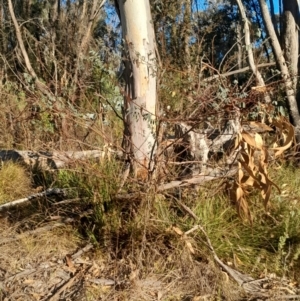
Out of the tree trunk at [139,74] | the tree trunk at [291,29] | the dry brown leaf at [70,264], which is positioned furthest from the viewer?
the tree trunk at [291,29]

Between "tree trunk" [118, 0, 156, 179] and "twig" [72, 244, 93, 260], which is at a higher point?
"tree trunk" [118, 0, 156, 179]

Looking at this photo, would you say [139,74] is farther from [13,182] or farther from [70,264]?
[13,182]

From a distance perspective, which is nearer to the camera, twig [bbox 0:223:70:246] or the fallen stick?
twig [bbox 0:223:70:246]

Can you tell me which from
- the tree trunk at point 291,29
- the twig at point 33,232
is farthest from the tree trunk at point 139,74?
the tree trunk at point 291,29

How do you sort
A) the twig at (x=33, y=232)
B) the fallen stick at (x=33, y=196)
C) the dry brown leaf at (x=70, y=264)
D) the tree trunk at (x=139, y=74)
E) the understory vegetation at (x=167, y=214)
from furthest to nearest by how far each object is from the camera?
the fallen stick at (x=33, y=196) < the tree trunk at (x=139, y=74) < the twig at (x=33, y=232) < the dry brown leaf at (x=70, y=264) < the understory vegetation at (x=167, y=214)

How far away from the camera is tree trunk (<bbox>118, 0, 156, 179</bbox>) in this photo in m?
3.59

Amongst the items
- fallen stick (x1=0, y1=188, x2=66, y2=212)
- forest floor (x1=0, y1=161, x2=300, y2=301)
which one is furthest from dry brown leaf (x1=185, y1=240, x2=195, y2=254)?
fallen stick (x1=0, y1=188, x2=66, y2=212)

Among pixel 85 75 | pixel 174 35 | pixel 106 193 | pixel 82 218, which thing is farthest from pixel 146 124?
pixel 174 35

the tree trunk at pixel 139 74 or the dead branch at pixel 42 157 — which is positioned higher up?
the tree trunk at pixel 139 74

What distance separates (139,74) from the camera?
3.64 metres

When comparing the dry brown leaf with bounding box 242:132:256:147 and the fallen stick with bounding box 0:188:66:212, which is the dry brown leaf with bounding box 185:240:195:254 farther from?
the fallen stick with bounding box 0:188:66:212

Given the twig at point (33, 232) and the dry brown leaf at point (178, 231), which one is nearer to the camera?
the dry brown leaf at point (178, 231)

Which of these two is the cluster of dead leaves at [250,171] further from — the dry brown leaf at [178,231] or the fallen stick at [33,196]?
the fallen stick at [33,196]

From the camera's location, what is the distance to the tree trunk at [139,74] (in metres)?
Result: 3.59
